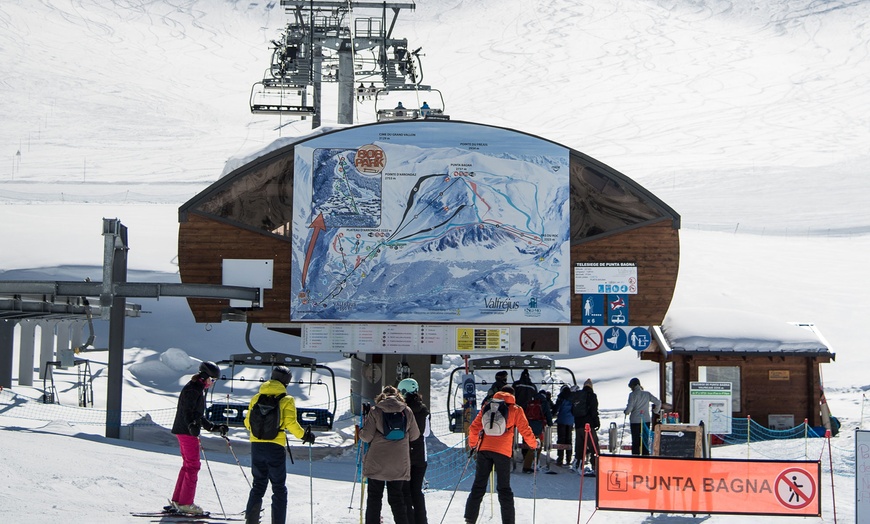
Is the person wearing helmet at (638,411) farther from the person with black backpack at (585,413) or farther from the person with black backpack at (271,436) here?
the person with black backpack at (271,436)

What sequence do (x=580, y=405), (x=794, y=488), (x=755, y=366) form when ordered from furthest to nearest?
(x=755, y=366), (x=580, y=405), (x=794, y=488)

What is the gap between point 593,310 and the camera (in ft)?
67.1

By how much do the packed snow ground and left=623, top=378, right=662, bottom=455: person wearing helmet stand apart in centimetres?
185

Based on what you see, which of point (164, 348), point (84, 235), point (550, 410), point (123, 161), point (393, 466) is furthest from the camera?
point (123, 161)

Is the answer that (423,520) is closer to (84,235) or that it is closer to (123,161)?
(84,235)

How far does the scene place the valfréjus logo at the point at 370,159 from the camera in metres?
20.4

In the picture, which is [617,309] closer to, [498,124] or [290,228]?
[290,228]

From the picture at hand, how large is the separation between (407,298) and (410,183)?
6.98ft

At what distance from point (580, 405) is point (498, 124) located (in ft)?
268

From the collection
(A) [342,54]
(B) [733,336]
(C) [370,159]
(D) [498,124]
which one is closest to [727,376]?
(B) [733,336]

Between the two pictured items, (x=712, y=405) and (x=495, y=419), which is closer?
(x=495, y=419)

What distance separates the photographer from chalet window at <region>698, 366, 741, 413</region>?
23.0 m

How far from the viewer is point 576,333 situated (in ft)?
115

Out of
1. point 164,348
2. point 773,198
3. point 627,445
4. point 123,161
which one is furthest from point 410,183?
point 123,161
